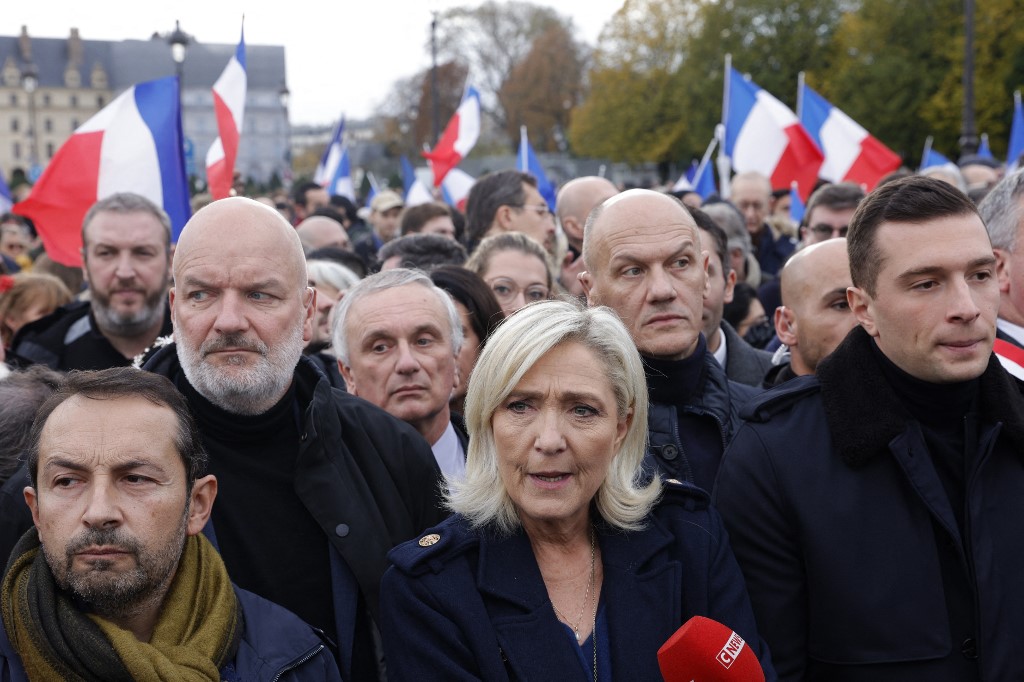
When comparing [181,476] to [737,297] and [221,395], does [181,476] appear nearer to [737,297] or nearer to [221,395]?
[221,395]

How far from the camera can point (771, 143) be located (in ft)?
32.7

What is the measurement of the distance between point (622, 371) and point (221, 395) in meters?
1.15

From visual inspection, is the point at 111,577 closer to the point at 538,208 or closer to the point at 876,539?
the point at 876,539

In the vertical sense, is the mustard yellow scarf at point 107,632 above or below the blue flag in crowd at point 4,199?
below

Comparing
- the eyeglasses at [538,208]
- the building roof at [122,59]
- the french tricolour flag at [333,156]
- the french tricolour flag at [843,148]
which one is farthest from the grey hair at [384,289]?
the building roof at [122,59]

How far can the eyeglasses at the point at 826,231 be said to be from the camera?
6898mm

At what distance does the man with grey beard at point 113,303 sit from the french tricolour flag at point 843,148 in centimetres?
690

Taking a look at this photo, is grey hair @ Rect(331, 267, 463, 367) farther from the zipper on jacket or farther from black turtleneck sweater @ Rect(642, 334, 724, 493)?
the zipper on jacket

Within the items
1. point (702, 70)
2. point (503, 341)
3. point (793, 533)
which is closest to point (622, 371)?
point (503, 341)

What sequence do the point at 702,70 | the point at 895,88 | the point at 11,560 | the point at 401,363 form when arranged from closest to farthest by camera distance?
the point at 11,560 < the point at 401,363 < the point at 895,88 < the point at 702,70

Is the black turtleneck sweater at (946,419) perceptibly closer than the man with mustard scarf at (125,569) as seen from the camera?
No

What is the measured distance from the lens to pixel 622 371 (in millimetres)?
2896

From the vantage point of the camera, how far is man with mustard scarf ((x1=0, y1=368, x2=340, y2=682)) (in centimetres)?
257

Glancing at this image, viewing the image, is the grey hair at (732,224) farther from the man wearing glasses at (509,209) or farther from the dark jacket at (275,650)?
the dark jacket at (275,650)
